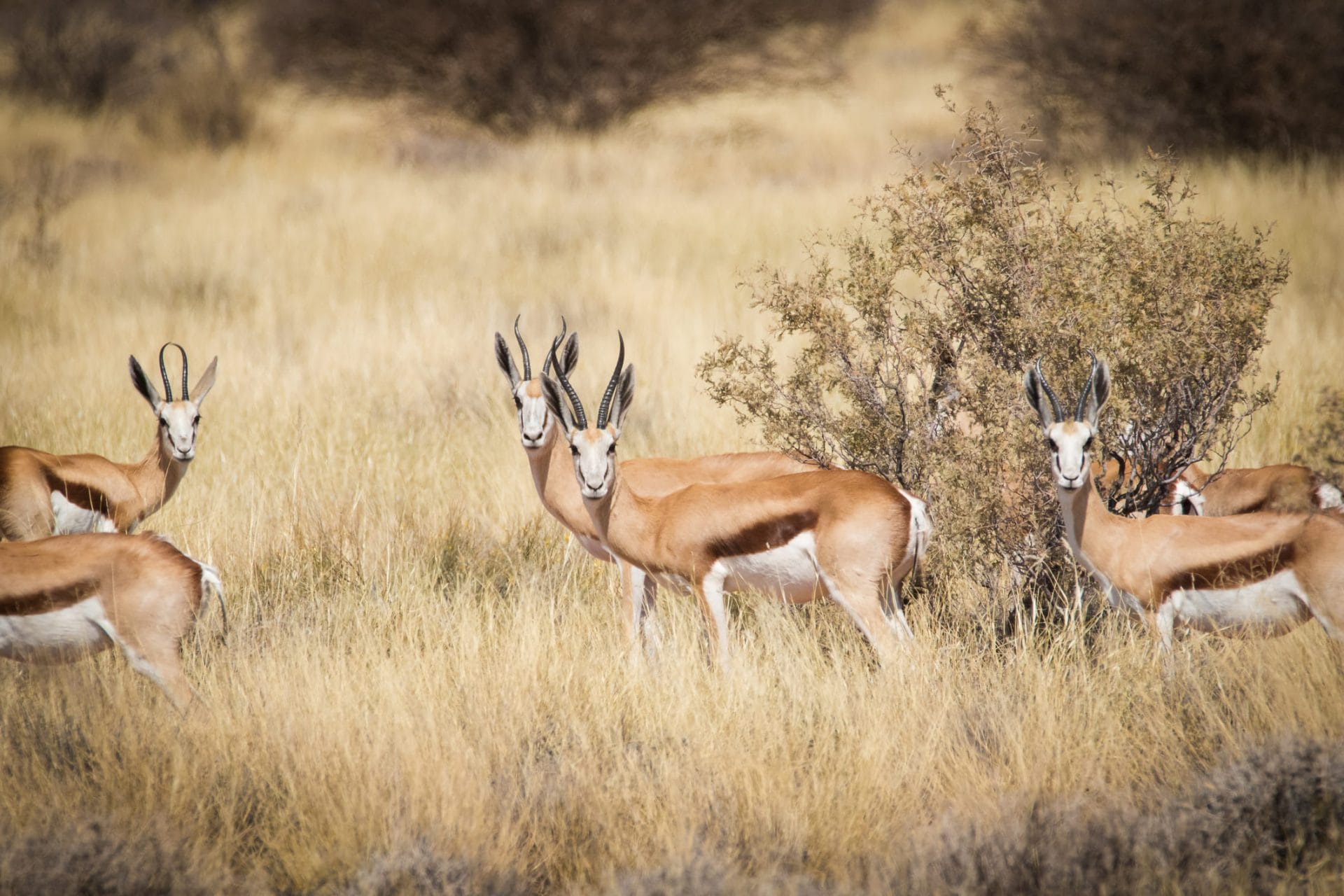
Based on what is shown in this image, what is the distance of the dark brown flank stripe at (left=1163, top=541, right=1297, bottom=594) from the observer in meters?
3.55

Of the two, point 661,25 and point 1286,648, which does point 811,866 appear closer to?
point 1286,648

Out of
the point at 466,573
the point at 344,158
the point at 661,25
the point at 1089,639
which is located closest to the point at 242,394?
the point at 466,573

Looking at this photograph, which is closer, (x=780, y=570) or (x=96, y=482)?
(x=780, y=570)

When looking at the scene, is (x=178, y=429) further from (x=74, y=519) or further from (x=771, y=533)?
(x=771, y=533)

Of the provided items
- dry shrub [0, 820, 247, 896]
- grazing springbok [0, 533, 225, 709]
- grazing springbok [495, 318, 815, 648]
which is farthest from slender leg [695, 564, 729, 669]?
dry shrub [0, 820, 247, 896]

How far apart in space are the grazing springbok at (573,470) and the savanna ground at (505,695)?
16 cm

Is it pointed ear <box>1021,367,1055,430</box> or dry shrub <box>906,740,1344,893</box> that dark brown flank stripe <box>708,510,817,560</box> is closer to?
pointed ear <box>1021,367,1055,430</box>

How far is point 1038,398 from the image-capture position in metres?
3.79

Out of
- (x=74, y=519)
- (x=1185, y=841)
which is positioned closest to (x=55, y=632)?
(x=74, y=519)

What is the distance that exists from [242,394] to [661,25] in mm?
13017

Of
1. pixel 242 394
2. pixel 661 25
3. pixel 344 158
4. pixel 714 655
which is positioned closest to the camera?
pixel 714 655

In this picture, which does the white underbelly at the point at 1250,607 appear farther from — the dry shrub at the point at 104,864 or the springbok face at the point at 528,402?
the dry shrub at the point at 104,864

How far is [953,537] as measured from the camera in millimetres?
4434

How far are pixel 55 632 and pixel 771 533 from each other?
91.5 inches
